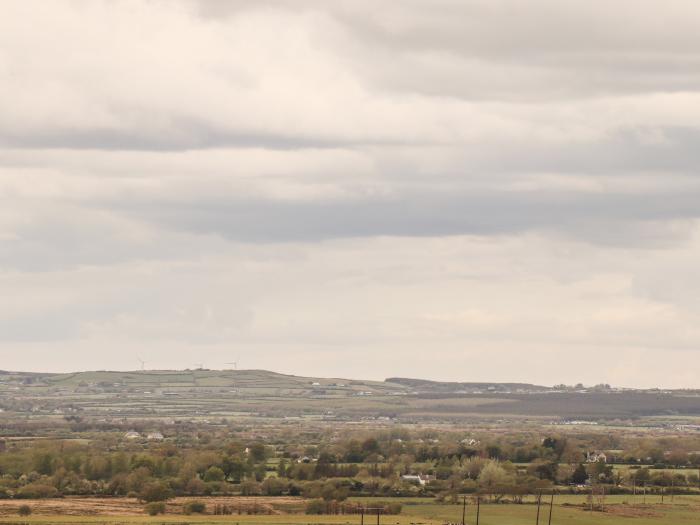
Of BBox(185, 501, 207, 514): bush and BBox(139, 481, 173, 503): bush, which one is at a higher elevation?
BBox(139, 481, 173, 503): bush

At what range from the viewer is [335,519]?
145 m

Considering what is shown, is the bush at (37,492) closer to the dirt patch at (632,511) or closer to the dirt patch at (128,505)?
the dirt patch at (128,505)

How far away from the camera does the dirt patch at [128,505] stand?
501 feet

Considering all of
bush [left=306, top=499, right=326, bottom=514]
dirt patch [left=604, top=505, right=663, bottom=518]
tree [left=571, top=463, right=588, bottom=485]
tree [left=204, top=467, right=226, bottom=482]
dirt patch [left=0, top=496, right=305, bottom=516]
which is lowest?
dirt patch [left=0, top=496, right=305, bottom=516]

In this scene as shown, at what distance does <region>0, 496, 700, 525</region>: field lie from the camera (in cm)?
14212

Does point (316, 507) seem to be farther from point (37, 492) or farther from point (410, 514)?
point (37, 492)

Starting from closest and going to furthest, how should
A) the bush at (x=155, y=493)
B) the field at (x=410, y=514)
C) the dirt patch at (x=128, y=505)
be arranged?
the field at (x=410, y=514)
the dirt patch at (x=128, y=505)
the bush at (x=155, y=493)

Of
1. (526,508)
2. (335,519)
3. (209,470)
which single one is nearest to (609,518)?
(526,508)

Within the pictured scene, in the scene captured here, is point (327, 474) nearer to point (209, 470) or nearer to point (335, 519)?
point (209, 470)

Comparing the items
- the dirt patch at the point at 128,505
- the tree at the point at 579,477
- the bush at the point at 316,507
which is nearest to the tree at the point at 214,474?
the dirt patch at the point at 128,505

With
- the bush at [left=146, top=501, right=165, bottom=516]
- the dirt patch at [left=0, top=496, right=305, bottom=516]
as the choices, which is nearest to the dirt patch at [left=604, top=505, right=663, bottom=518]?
the dirt patch at [left=0, top=496, right=305, bottom=516]

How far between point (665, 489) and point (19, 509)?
76970mm

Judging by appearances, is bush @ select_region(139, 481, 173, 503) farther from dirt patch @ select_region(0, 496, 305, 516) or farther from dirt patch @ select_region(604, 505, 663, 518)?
dirt patch @ select_region(604, 505, 663, 518)

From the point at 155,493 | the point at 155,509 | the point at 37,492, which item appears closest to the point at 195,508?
the point at 155,509
